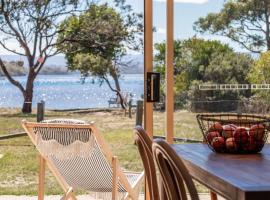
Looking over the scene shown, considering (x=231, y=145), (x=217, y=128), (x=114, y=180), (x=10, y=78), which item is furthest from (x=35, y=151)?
(x=231, y=145)

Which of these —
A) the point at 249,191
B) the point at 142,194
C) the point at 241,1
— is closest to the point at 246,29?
the point at 241,1

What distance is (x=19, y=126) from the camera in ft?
14.5

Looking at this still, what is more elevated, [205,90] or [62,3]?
[62,3]

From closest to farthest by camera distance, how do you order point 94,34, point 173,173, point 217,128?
1. point 173,173
2. point 217,128
3. point 94,34

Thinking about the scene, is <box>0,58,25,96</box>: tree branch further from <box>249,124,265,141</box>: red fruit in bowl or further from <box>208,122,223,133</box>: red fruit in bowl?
<box>249,124,265,141</box>: red fruit in bowl

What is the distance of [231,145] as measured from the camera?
2730mm

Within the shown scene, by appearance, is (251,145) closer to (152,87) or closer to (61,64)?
(152,87)

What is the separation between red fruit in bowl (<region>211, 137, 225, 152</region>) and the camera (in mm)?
2748

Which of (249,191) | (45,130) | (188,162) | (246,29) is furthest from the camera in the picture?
(246,29)

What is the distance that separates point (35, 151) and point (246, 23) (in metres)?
2.24

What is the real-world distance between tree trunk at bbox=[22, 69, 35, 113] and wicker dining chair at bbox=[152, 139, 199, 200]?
256cm

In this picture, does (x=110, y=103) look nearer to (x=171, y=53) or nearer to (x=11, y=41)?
(x=171, y=53)

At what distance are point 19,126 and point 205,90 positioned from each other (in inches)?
66.7

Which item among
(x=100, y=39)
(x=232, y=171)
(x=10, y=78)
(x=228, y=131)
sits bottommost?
(x=232, y=171)
